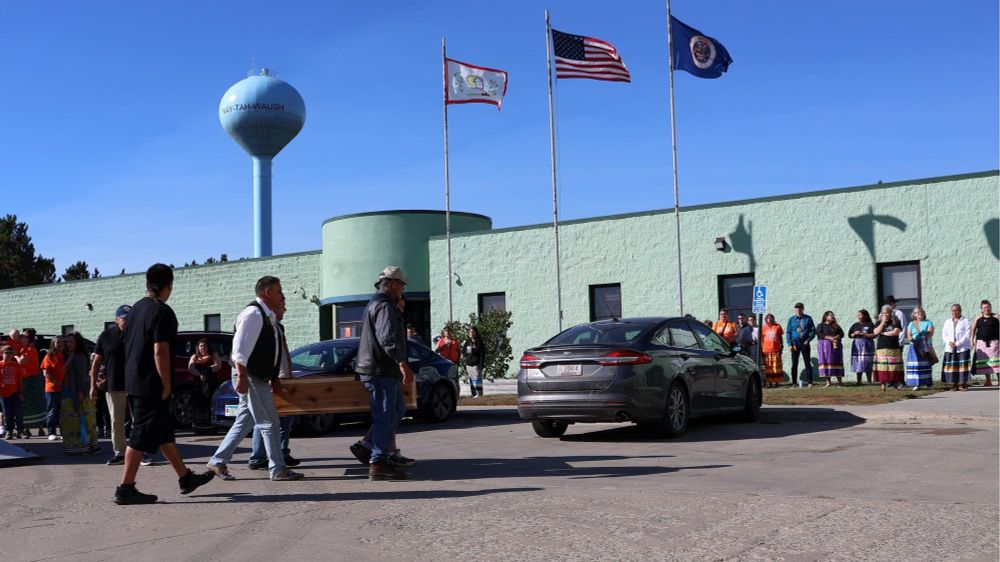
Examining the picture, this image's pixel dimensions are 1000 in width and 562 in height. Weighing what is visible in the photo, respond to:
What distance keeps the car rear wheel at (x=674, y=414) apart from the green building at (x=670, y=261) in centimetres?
1125

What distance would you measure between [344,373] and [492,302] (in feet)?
46.8

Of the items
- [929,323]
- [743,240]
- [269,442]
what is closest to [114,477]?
[269,442]

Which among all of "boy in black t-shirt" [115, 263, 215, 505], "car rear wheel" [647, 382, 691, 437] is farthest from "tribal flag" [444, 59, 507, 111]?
"boy in black t-shirt" [115, 263, 215, 505]

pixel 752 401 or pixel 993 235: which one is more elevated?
pixel 993 235

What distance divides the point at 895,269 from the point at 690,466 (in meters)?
14.7

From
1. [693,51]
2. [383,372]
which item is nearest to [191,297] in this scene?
[693,51]

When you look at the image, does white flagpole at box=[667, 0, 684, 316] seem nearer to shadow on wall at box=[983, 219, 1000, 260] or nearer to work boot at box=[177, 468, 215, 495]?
shadow on wall at box=[983, 219, 1000, 260]

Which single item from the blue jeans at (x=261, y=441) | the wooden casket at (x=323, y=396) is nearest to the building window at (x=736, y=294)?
the wooden casket at (x=323, y=396)

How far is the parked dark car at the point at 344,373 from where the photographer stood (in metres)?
14.6

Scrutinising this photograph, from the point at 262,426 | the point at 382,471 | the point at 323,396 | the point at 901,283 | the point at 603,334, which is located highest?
the point at 901,283

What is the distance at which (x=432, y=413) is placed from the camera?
643 inches

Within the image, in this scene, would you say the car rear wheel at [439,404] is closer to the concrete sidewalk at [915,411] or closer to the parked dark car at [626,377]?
the parked dark car at [626,377]

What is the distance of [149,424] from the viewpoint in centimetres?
796

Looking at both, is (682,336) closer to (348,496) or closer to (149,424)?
(348,496)
